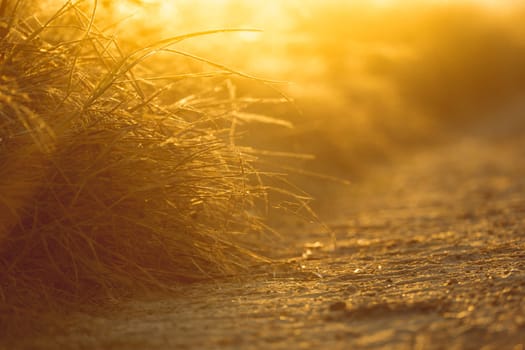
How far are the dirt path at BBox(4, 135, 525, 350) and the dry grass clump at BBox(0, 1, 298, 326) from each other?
0.19 m

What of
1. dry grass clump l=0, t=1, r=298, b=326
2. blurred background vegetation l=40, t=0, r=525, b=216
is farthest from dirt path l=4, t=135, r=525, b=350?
blurred background vegetation l=40, t=0, r=525, b=216

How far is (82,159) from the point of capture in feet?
9.86

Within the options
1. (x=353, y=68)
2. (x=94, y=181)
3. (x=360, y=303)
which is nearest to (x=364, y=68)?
(x=353, y=68)

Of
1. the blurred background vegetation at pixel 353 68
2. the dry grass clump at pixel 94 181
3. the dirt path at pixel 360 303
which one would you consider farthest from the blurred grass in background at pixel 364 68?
the dirt path at pixel 360 303

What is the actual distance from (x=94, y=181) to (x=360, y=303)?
1028 mm

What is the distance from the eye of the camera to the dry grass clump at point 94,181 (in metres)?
2.87

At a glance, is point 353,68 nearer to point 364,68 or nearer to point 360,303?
point 364,68

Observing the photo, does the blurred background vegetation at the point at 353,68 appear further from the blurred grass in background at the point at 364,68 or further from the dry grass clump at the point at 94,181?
the dry grass clump at the point at 94,181

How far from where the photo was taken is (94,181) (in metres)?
2.98

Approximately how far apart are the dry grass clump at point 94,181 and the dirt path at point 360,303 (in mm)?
186

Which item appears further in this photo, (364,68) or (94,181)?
(364,68)

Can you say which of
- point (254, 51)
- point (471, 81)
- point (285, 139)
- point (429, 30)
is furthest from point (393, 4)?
point (285, 139)

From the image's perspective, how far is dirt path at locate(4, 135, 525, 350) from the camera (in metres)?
2.34

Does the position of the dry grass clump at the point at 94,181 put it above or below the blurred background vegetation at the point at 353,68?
below
